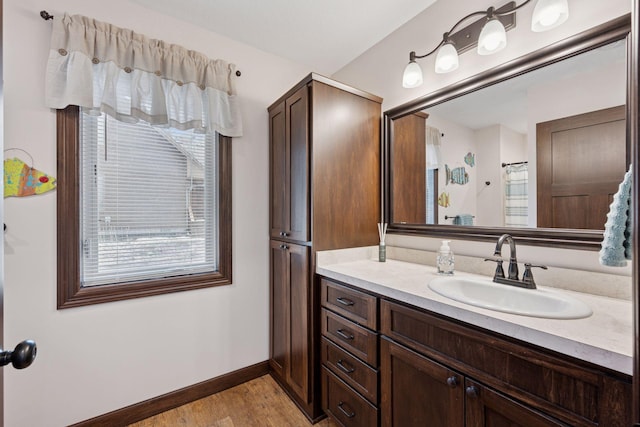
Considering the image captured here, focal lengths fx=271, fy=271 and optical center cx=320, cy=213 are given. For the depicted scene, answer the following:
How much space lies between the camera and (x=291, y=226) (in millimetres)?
1862

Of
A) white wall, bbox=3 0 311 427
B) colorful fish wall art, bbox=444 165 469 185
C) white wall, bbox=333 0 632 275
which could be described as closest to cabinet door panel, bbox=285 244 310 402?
white wall, bbox=3 0 311 427

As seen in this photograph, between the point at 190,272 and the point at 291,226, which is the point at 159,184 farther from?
the point at 291,226

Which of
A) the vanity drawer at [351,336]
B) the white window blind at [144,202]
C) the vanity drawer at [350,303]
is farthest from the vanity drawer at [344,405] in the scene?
the white window blind at [144,202]

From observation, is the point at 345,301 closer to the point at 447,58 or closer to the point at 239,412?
the point at 239,412

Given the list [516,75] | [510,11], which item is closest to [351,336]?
[516,75]

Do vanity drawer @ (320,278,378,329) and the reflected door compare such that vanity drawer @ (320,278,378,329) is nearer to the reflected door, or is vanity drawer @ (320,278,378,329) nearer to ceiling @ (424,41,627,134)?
the reflected door

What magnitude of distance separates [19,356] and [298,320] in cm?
134

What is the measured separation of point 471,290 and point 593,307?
44 cm

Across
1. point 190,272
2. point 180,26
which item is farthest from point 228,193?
point 180,26

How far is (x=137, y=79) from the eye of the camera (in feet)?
5.41

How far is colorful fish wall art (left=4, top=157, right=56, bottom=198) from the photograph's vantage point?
54.4 inches

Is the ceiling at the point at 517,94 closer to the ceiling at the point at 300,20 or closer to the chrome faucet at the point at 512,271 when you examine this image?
the chrome faucet at the point at 512,271

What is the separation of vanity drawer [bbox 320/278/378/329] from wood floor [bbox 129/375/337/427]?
76cm

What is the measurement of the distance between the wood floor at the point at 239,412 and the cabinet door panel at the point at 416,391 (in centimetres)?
65
